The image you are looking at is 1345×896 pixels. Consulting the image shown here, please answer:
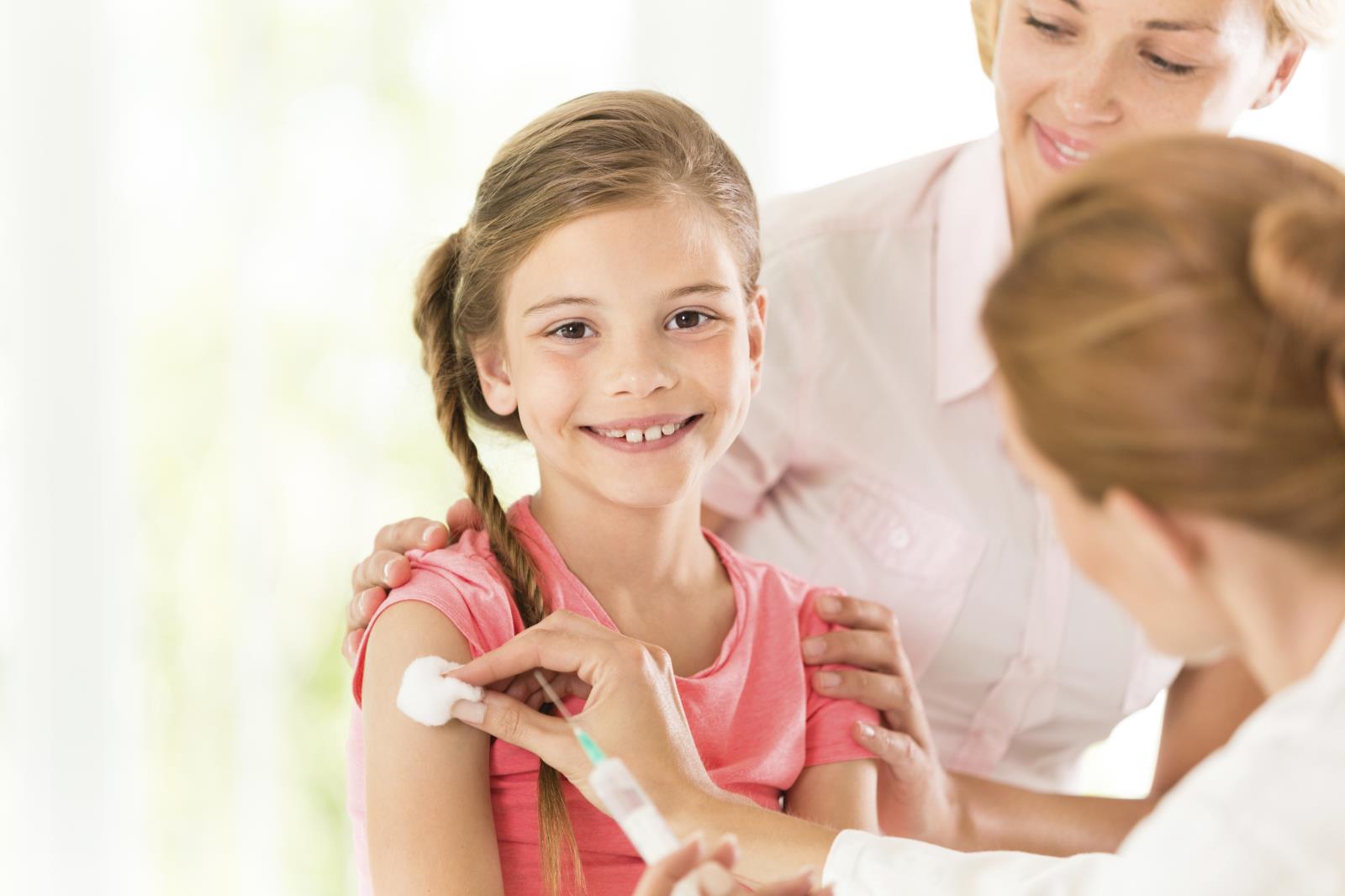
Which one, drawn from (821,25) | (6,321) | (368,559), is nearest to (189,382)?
(6,321)

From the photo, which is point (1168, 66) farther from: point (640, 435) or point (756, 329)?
point (640, 435)

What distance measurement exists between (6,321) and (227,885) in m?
0.97

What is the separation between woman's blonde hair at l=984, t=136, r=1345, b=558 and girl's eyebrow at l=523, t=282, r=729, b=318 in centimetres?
49

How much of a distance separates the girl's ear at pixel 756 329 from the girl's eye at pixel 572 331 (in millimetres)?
188

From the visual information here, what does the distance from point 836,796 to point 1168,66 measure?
0.81 meters

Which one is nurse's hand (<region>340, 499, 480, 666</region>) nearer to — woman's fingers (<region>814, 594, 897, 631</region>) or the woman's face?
woman's fingers (<region>814, 594, 897, 631</region>)

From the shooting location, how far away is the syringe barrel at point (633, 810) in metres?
0.96

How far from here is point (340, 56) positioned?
2283 millimetres

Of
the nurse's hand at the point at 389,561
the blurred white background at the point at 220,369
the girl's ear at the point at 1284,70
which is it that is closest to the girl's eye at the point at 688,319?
the nurse's hand at the point at 389,561

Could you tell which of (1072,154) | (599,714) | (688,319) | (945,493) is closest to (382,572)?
(599,714)

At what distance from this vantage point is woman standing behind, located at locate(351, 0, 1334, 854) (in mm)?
A: 1625

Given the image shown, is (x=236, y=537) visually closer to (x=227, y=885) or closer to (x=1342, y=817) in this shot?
(x=227, y=885)

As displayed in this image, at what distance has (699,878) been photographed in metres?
0.93

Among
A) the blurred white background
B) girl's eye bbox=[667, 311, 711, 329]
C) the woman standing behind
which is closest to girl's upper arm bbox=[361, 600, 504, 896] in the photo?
girl's eye bbox=[667, 311, 711, 329]
